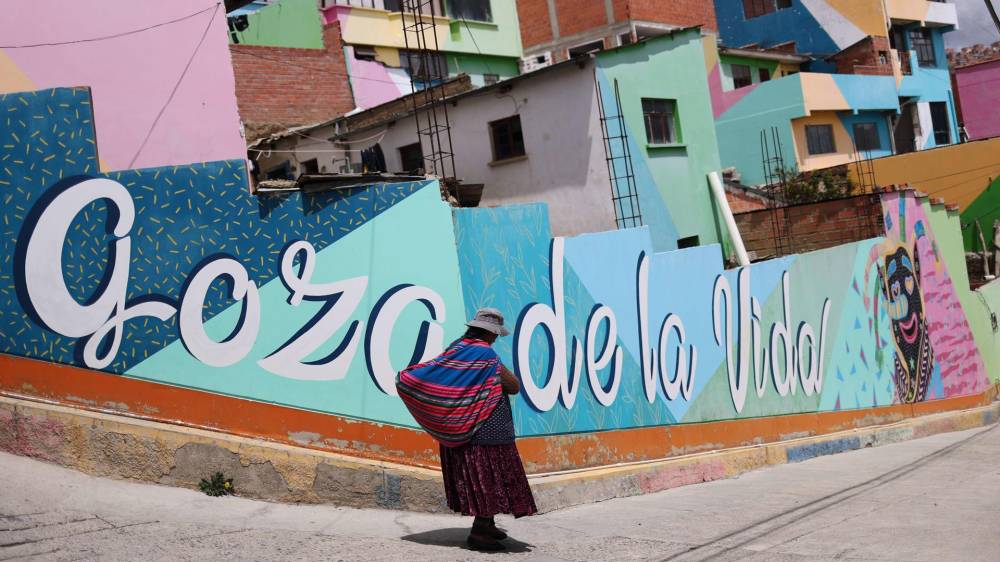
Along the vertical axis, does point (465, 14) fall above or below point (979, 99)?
above

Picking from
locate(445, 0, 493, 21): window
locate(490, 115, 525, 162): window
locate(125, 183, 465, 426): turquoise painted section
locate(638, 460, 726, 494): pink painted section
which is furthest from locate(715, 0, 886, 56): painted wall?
locate(125, 183, 465, 426): turquoise painted section

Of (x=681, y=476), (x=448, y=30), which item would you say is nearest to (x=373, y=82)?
(x=448, y=30)

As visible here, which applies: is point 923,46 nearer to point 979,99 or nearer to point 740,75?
point 979,99

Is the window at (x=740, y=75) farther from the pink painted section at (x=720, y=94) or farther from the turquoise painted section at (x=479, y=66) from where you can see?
the turquoise painted section at (x=479, y=66)

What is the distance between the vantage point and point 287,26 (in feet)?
83.7

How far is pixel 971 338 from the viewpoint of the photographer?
83.4ft

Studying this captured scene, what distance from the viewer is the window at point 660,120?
60.8ft

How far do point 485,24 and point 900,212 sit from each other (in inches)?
525

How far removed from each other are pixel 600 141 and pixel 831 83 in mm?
19803

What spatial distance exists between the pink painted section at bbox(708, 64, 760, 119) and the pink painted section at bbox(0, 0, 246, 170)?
24.8m

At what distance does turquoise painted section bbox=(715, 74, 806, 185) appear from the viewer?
32844 millimetres

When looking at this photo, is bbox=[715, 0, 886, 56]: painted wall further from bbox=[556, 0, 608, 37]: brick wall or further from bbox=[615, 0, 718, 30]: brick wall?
bbox=[556, 0, 608, 37]: brick wall

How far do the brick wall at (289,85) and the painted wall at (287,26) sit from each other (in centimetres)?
35

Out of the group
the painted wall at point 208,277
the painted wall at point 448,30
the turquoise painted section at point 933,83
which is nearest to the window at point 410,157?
the painted wall at point 448,30
